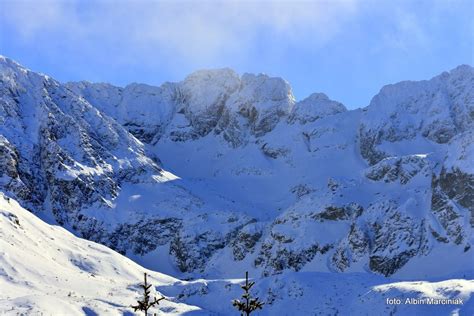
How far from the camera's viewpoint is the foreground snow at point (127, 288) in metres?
73.2

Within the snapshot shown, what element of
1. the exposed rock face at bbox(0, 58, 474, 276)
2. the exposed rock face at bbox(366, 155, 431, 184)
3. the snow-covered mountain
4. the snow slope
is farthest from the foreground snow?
the exposed rock face at bbox(366, 155, 431, 184)

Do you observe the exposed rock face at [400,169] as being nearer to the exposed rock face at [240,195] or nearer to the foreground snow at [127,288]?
the exposed rock face at [240,195]

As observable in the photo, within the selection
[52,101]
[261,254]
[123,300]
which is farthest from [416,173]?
[52,101]

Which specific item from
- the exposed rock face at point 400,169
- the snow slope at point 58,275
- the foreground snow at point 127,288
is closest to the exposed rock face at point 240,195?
the exposed rock face at point 400,169

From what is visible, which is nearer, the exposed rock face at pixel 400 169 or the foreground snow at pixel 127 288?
the foreground snow at pixel 127 288

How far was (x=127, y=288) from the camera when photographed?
3691 inches

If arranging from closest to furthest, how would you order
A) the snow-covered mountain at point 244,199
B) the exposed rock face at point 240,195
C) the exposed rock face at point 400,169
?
the snow-covered mountain at point 244,199
the exposed rock face at point 240,195
the exposed rock face at point 400,169

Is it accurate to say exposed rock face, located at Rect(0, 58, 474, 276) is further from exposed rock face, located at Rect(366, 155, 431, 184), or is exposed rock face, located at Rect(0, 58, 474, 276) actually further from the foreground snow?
the foreground snow

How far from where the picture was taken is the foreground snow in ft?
240

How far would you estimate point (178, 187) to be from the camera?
177000 mm

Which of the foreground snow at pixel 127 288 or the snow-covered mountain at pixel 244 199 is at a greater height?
the snow-covered mountain at pixel 244 199

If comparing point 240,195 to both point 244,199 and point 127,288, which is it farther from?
point 127,288

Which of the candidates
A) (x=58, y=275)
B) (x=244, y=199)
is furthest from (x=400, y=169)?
(x=58, y=275)

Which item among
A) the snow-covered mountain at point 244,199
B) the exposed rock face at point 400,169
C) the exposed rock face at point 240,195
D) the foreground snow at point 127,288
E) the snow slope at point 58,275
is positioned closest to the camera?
the foreground snow at point 127,288
